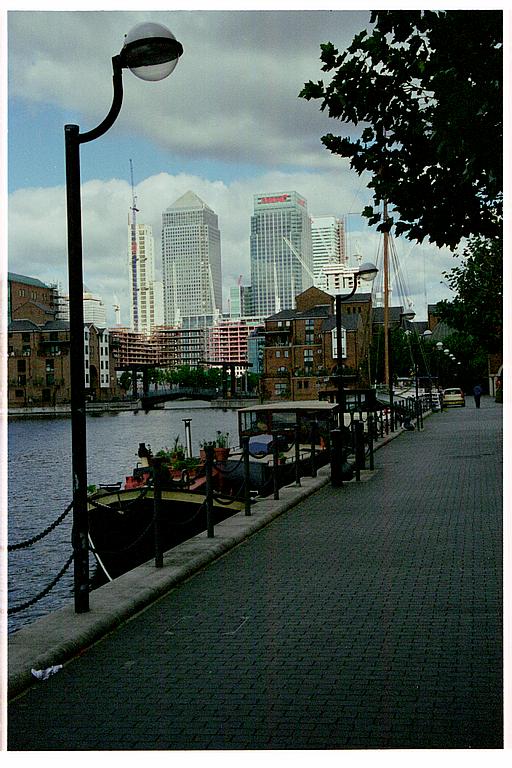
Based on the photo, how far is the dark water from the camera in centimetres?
1652

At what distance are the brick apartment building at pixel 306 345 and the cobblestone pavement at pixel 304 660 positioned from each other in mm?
74945

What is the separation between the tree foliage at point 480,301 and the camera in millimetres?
24719

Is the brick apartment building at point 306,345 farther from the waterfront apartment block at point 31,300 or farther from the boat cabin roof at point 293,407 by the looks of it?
the boat cabin roof at point 293,407

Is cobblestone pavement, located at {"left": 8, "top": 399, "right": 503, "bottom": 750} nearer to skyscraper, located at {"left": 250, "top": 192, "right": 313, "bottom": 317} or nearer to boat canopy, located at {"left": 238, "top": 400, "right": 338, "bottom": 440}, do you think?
boat canopy, located at {"left": 238, "top": 400, "right": 338, "bottom": 440}

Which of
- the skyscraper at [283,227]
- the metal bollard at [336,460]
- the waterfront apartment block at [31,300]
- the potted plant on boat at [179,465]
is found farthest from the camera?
the waterfront apartment block at [31,300]

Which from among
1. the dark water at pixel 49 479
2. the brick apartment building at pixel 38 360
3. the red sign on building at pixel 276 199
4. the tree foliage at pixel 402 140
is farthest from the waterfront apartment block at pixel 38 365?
the tree foliage at pixel 402 140

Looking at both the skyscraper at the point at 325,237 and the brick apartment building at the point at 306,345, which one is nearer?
the skyscraper at the point at 325,237

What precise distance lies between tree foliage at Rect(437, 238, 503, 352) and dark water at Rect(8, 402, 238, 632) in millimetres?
11934

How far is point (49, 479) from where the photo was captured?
40031 mm

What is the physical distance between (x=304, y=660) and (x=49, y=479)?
115 ft

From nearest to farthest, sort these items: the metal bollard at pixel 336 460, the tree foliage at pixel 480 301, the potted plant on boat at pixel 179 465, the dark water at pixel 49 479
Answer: the dark water at pixel 49 479, the metal bollard at pixel 336 460, the potted plant on boat at pixel 179 465, the tree foliage at pixel 480 301

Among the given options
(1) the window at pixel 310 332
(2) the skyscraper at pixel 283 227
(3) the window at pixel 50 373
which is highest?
(2) the skyscraper at pixel 283 227

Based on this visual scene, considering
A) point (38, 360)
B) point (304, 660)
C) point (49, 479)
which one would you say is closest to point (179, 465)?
point (304, 660)

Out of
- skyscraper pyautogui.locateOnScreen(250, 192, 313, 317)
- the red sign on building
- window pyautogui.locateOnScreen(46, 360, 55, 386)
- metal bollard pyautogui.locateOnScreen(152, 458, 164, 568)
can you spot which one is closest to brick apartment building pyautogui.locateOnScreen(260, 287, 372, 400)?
skyscraper pyautogui.locateOnScreen(250, 192, 313, 317)
